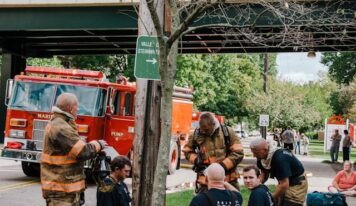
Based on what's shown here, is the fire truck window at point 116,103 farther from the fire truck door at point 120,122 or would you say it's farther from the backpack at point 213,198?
the backpack at point 213,198

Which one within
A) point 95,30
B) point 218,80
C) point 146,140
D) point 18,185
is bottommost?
point 18,185

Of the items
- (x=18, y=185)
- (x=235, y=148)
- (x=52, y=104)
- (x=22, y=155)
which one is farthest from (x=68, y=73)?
(x=235, y=148)

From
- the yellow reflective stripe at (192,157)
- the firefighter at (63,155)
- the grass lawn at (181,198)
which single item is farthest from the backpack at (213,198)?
the grass lawn at (181,198)

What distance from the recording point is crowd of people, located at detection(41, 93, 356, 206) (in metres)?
5.89

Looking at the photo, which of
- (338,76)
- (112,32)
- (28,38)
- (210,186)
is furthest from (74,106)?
(338,76)

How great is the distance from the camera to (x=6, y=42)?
31.2 metres

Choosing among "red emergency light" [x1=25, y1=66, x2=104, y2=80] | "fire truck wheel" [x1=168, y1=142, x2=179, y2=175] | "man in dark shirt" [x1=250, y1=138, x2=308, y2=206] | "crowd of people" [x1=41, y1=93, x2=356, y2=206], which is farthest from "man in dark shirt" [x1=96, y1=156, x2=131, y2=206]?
"fire truck wheel" [x1=168, y1=142, x2=179, y2=175]

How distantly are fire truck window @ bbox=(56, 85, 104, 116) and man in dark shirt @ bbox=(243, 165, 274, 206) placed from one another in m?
8.81

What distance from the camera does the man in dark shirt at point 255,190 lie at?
5.96 m

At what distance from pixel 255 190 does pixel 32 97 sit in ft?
32.6

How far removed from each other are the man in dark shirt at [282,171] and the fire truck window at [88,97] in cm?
803

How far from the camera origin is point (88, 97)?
1456 cm

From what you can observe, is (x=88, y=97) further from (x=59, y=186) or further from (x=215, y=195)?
(x=215, y=195)

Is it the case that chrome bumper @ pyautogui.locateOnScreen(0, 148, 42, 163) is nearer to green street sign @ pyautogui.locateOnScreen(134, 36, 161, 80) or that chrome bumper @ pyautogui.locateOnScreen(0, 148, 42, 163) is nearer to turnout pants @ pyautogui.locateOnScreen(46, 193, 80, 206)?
green street sign @ pyautogui.locateOnScreen(134, 36, 161, 80)
